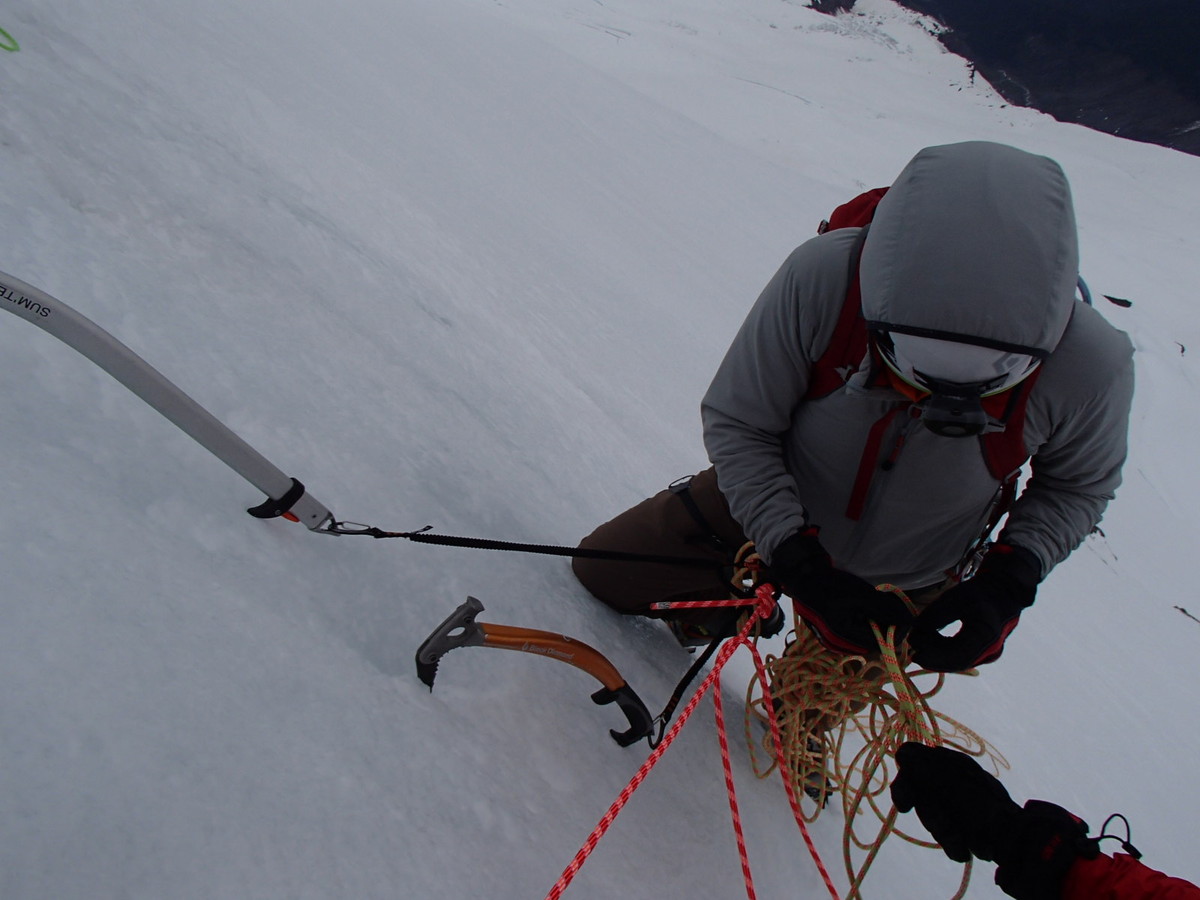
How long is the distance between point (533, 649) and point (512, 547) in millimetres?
194

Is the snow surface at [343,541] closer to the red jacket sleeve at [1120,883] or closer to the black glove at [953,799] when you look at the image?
the black glove at [953,799]

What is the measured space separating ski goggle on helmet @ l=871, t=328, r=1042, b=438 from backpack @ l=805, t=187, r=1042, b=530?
7cm

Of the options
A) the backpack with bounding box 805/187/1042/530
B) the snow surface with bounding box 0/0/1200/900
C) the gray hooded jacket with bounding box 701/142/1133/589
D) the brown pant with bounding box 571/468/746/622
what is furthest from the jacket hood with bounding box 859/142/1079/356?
the snow surface with bounding box 0/0/1200/900

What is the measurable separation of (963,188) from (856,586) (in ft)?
2.04

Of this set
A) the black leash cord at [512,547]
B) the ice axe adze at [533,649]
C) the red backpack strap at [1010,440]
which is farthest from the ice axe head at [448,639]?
the red backpack strap at [1010,440]

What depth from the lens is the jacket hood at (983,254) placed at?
944mm

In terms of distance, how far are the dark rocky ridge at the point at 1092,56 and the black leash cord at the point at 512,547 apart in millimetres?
36384

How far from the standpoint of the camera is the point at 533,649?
1202mm

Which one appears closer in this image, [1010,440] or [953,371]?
[953,371]

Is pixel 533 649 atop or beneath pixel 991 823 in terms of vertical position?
beneath

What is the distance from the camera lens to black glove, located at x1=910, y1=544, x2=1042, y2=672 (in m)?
1.24

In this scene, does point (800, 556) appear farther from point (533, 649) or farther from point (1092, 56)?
point (1092, 56)

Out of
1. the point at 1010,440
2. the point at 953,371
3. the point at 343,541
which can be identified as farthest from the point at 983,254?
the point at 343,541

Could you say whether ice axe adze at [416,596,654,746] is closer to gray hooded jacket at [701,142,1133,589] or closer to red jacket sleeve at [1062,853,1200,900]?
gray hooded jacket at [701,142,1133,589]
